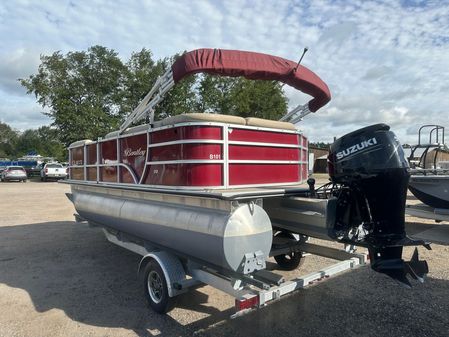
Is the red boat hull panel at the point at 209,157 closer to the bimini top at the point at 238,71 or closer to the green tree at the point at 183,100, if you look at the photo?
the bimini top at the point at 238,71

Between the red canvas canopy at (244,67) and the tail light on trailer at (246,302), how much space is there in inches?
87.5

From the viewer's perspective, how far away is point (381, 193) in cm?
343

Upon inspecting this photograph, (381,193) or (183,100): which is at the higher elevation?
(183,100)

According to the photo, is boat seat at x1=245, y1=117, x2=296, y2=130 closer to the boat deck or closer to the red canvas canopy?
the red canvas canopy

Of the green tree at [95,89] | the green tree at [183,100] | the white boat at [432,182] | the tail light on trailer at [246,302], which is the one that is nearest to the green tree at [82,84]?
the green tree at [95,89]

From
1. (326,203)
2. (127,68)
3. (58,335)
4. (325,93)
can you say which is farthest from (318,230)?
(127,68)

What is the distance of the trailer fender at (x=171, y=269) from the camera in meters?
4.05

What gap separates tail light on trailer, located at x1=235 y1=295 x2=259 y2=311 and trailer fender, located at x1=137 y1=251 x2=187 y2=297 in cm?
100

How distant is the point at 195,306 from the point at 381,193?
2.44m

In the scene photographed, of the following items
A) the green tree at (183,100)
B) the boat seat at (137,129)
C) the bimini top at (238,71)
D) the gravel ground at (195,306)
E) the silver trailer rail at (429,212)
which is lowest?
the gravel ground at (195,306)

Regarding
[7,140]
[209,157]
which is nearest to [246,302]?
[209,157]

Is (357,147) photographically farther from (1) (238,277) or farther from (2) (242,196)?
(1) (238,277)

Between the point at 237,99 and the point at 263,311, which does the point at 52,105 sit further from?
the point at 263,311

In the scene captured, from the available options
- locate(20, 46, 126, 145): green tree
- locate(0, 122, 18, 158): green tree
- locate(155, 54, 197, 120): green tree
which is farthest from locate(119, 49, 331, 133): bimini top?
locate(0, 122, 18, 158): green tree
